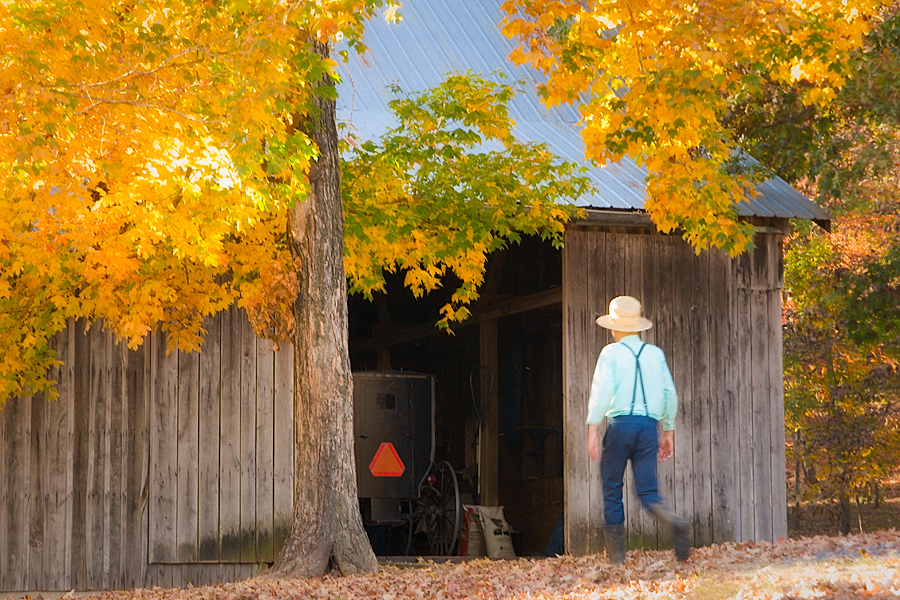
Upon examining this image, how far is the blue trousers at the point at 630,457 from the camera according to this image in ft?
19.6

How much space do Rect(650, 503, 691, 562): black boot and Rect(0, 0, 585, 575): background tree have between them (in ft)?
7.51

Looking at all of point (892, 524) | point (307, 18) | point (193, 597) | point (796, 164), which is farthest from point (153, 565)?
point (892, 524)

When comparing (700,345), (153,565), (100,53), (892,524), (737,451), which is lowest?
(892,524)

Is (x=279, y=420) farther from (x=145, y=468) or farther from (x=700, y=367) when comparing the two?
(x=700, y=367)

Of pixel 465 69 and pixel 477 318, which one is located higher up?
pixel 465 69

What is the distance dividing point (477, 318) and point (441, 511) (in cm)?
281

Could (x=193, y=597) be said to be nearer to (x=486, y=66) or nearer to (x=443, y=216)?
(x=443, y=216)

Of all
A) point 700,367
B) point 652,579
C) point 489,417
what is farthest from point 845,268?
point 652,579

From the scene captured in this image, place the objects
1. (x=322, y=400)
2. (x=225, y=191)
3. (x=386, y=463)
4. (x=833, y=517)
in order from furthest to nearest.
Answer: (x=833, y=517), (x=386, y=463), (x=322, y=400), (x=225, y=191)

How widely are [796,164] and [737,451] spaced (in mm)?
4684

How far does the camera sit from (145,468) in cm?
912

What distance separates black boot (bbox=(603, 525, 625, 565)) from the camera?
20.4 feet

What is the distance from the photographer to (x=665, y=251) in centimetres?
1010

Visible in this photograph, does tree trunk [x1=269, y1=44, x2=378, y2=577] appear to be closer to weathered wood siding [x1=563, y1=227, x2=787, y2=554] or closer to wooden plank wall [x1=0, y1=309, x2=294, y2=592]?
wooden plank wall [x1=0, y1=309, x2=294, y2=592]
